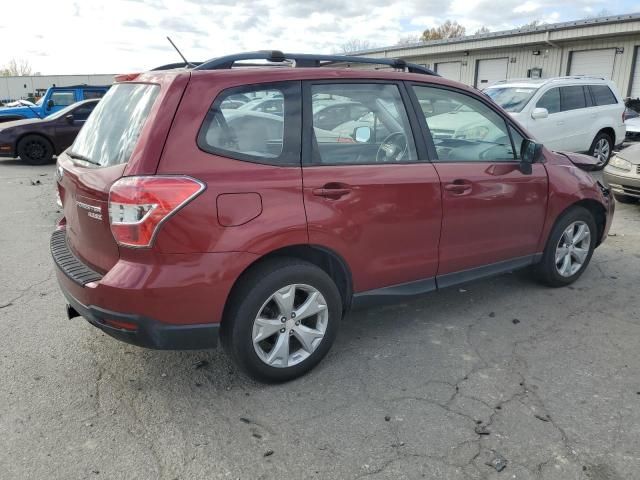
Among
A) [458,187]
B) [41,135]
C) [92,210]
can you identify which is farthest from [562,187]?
[41,135]

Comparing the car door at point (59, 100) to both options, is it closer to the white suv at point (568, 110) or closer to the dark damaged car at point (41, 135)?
the dark damaged car at point (41, 135)

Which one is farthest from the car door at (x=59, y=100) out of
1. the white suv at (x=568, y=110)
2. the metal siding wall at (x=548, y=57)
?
the metal siding wall at (x=548, y=57)

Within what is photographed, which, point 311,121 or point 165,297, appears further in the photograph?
point 311,121

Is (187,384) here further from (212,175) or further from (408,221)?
(408,221)

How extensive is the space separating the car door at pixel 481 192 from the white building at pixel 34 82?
51.4 m

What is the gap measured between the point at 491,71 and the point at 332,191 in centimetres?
2372

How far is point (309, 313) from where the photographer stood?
3145mm

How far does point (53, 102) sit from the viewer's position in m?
15.6

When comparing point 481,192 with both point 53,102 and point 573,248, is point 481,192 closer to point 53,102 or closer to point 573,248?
point 573,248

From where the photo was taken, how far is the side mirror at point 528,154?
13.2 ft

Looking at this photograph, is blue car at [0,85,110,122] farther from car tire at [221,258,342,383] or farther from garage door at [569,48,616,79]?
garage door at [569,48,616,79]

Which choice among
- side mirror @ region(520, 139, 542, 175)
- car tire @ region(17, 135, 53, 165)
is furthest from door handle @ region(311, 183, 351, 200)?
car tire @ region(17, 135, 53, 165)

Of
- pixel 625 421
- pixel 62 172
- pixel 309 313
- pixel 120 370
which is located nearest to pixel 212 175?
pixel 309 313

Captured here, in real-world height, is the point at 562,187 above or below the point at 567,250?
above
